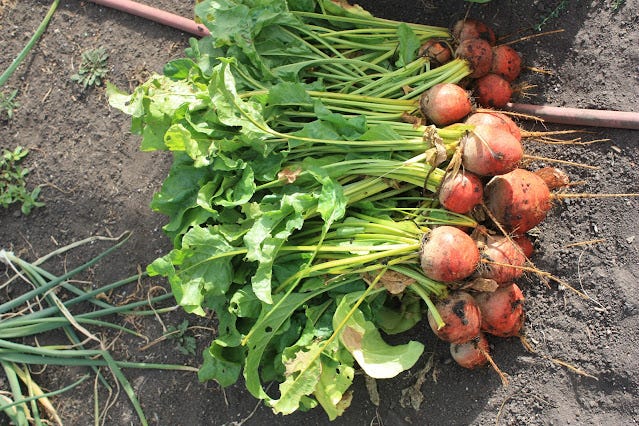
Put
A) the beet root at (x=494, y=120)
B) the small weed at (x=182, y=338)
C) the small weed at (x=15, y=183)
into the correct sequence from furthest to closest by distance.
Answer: the small weed at (x=15, y=183) < the small weed at (x=182, y=338) < the beet root at (x=494, y=120)

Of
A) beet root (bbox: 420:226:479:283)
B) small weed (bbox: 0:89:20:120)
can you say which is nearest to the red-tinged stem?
small weed (bbox: 0:89:20:120)

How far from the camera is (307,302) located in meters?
2.62

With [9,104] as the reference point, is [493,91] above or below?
above

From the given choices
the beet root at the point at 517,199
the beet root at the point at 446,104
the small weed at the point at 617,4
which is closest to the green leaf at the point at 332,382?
the beet root at the point at 517,199

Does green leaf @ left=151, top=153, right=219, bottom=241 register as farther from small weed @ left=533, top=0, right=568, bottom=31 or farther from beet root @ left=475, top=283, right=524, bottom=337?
small weed @ left=533, top=0, right=568, bottom=31

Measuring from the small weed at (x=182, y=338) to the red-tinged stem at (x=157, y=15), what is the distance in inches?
62.1

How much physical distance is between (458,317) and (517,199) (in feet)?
1.82

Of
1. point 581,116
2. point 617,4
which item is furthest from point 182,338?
point 617,4

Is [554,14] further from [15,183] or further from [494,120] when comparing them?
[15,183]

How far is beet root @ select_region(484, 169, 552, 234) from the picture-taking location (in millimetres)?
2428

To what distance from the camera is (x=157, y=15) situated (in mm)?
3211

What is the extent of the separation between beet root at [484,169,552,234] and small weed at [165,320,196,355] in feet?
5.46

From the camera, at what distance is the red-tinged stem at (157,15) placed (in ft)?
10.3

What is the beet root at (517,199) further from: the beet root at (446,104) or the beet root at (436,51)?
the beet root at (436,51)
